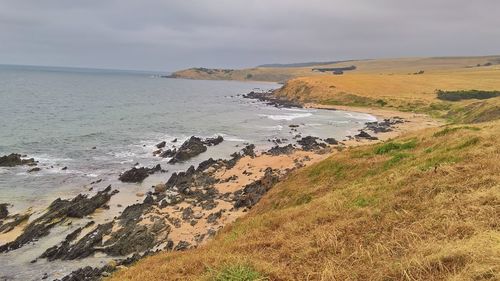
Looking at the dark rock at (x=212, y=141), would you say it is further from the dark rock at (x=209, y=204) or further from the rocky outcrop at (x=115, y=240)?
the rocky outcrop at (x=115, y=240)

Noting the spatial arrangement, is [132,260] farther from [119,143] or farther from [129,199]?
[119,143]

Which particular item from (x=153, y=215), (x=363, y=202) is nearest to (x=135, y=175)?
(x=153, y=215)

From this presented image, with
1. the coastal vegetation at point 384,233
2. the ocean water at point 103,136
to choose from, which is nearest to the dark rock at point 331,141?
the ocean water at point 103,136

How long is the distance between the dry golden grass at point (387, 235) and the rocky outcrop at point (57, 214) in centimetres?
1412

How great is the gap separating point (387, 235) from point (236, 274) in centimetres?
385

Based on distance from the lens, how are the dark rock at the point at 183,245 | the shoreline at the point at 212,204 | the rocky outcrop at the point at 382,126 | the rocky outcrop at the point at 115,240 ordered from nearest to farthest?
the dark rock at the point at 183,245
the rocky outcrop at the point at 115,240
the shoreline at the point at 212,204
the rocky outcrop at the point at 382,126

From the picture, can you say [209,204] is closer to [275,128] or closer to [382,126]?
[275,128]

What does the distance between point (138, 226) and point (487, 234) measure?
64.4 feet

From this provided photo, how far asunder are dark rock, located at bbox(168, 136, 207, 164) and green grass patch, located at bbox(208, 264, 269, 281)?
112ft

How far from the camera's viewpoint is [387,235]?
33.6 feet

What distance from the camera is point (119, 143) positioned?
2047 inches

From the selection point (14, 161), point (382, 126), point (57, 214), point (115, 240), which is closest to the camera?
point (115, 240)

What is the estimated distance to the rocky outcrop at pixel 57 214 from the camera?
2297 centimetres

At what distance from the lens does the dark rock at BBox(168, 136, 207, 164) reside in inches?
1722
